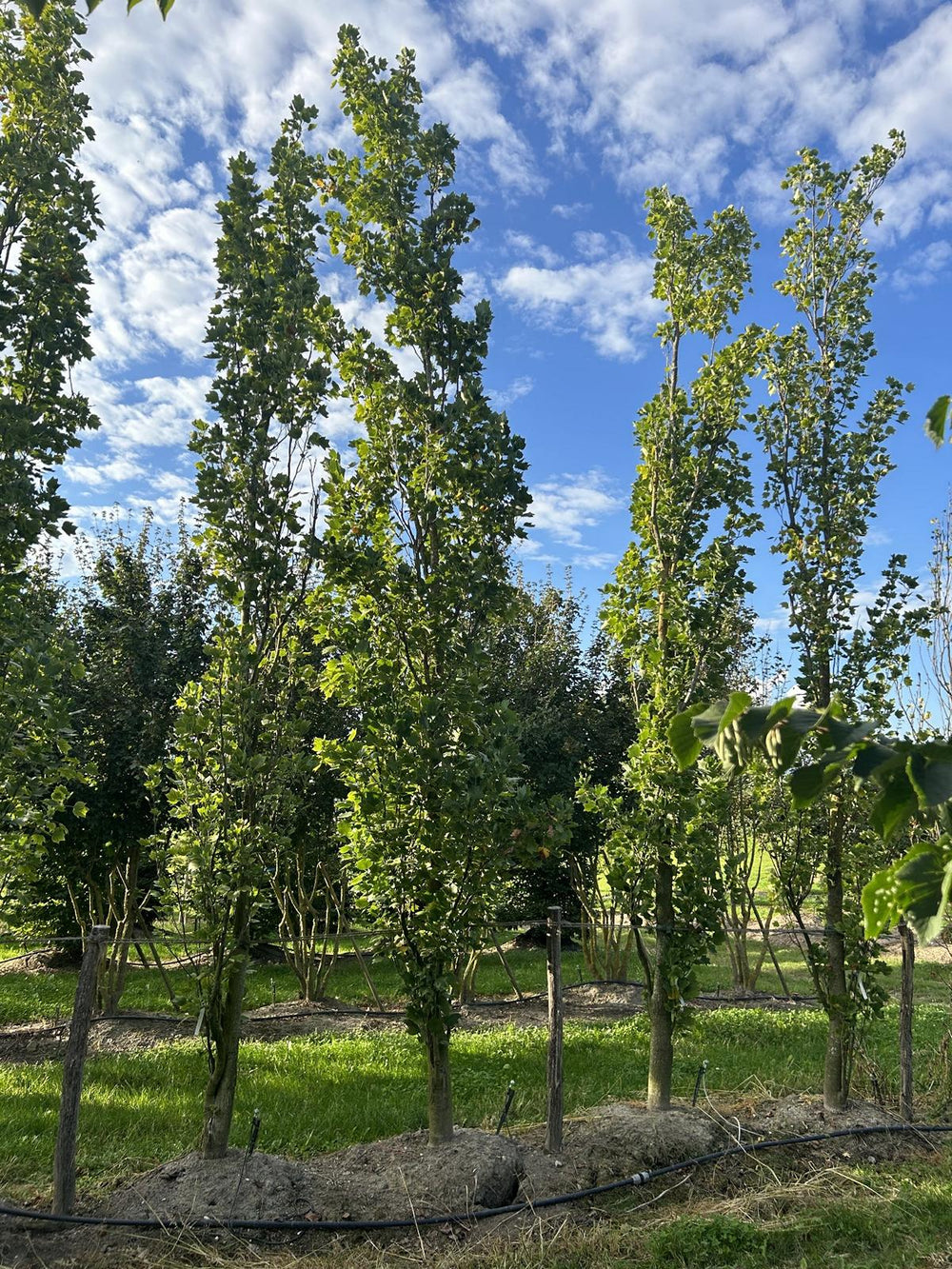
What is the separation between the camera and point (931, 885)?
44.9 inches

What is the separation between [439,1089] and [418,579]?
3.26 m

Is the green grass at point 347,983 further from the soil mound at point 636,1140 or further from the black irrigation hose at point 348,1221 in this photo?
the black irrigation hose at point 348,1221

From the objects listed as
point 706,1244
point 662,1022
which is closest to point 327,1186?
point 706,1244

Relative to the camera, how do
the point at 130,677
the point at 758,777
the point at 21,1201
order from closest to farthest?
the point at 21,1201
the point at 758,777
the point at 130,677

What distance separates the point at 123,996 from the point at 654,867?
338 inches

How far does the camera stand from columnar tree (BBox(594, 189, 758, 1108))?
591cm

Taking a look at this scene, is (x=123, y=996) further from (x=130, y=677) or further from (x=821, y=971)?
(x=821, y=971)

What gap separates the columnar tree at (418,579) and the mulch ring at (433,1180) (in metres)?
0.46

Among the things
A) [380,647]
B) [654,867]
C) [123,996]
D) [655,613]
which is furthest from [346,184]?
[123,996]

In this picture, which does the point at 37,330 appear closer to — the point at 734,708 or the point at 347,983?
the point at 734,708

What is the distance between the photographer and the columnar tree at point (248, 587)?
4965 millimetres

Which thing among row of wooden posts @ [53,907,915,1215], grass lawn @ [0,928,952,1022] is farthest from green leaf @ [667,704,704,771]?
grass lawn @ [0,928,952,1022]

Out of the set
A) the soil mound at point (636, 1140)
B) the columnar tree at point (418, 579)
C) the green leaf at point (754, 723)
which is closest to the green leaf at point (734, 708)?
the green leaf at point (754, 723)

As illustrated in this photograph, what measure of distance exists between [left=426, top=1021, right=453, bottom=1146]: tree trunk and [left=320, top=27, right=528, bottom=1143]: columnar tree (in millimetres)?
10
